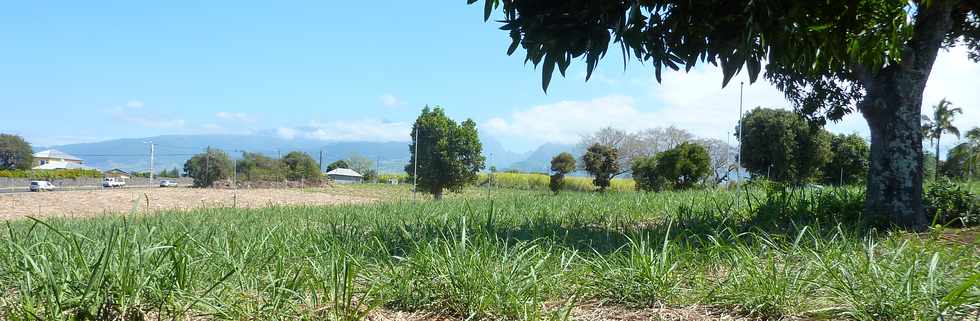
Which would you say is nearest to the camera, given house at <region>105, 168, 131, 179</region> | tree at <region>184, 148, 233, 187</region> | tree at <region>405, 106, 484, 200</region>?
tree at <region>405, 106, 484, 200</region>

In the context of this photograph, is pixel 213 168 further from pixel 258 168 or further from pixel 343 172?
pixel 343 172

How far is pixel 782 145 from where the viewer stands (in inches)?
1206

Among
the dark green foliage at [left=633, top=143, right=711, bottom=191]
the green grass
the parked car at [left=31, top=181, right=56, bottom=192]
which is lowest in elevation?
the parked car at [left=31, top=181, right=56, bottom=192]

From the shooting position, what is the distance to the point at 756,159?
32.0 metres

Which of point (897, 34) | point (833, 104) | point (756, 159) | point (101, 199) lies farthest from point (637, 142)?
point (897, 34)

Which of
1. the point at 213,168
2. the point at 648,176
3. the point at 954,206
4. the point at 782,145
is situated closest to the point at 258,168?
the point at 213,168

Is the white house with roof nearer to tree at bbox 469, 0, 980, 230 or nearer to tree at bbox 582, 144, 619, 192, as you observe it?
tree at bbox 582, 144, 619, 192

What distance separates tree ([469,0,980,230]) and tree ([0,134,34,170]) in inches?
3436

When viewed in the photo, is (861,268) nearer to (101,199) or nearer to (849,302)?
(849,302)

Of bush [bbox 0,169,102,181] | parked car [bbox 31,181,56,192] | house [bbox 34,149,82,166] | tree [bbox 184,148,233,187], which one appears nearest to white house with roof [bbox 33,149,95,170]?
house [bbox 34,149,82,166]

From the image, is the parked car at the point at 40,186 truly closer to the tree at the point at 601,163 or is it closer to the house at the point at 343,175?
the tree at the point at 601,163

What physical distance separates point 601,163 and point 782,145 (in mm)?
9753

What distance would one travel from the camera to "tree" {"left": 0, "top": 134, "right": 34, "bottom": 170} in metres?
68.0

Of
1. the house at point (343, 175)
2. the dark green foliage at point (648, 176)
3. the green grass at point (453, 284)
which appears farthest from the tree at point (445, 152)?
the house at point (343, 175)
